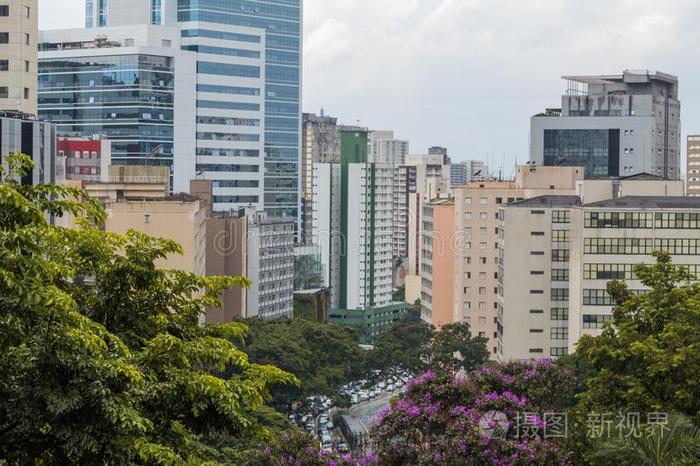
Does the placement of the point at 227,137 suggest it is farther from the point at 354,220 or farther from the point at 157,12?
the point at 157,12

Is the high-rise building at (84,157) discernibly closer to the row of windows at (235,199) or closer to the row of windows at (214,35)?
the row of windows at (235,199)

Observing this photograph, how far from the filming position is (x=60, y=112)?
531 ft

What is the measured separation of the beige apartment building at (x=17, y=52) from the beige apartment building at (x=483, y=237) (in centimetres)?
5386

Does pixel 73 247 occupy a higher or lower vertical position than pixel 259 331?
higher

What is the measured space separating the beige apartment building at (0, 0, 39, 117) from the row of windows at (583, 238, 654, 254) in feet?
101

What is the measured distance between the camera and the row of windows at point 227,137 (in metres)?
164

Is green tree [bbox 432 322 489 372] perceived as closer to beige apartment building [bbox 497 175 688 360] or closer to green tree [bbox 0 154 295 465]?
beige apartment building [bbox 497 175 688 360]

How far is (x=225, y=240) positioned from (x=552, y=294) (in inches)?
996

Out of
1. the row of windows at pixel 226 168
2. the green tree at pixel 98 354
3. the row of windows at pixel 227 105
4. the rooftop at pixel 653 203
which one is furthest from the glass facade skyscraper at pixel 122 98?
the green tree at pixel 98 354

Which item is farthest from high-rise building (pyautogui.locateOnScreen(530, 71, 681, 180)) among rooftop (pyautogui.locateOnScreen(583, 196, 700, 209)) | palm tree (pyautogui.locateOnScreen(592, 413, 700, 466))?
palm tree (pyautogui.locateOnScreen(592, 413, 700, 466))

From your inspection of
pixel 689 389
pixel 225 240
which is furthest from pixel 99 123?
pixel 689 389

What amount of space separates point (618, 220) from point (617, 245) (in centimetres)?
136

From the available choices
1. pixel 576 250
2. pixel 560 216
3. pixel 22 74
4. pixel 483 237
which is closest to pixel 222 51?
pixel 483 237

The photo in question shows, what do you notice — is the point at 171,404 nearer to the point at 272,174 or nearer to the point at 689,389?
the point at 689,389
